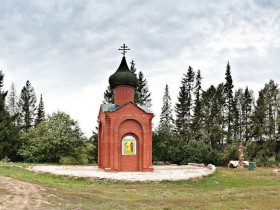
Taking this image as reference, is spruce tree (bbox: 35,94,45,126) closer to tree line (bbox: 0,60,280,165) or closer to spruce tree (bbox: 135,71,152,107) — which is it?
tree line (bbox: 0,60,280,165)

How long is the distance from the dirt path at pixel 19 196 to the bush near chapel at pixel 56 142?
19.6 m

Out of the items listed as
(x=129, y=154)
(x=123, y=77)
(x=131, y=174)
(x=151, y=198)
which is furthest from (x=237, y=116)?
(x=151, y=198)

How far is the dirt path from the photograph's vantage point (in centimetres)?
1038

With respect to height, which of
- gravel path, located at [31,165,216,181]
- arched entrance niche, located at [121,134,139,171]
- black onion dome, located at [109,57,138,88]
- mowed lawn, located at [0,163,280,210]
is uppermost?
black onion dome, located at [109,57,138,88]

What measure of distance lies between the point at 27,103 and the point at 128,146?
34.6m

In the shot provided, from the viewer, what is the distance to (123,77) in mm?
26750

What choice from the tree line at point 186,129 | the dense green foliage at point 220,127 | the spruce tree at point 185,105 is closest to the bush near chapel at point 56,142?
the tree line at point 186,129

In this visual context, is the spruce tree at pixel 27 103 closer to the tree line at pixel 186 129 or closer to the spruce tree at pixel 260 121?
the tree line at pixel 186 129

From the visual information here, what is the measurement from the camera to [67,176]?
19594mm

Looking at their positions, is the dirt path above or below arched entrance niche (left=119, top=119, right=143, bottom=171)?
below

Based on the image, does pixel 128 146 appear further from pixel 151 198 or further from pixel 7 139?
pixel 7 139

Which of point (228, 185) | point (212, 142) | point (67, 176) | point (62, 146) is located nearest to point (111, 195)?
point (67, 176)

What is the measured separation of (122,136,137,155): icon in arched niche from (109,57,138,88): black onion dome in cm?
421

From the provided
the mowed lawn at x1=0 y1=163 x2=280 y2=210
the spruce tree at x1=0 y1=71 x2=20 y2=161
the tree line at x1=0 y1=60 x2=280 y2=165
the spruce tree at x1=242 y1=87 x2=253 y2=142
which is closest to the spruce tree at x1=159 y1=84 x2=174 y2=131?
the tree line at x1=0 y1=60 x2=280 y2=165
